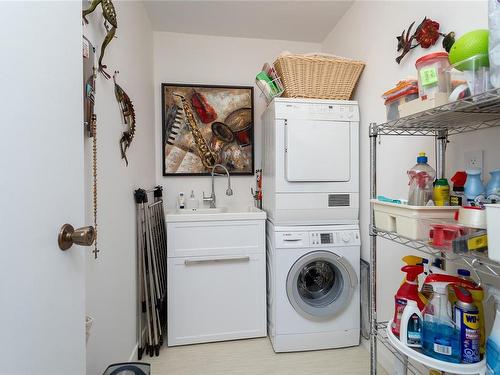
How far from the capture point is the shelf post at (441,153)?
4.32ft

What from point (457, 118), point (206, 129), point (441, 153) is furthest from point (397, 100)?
point (206, 129)

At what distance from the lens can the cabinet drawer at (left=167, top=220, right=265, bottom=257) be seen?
6.74 ft

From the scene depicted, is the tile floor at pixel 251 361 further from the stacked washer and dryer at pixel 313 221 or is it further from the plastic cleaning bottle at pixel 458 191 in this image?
the plastic cleaning bottle at pixel 458 191

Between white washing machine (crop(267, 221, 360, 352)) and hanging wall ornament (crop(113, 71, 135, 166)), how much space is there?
1.19 meters

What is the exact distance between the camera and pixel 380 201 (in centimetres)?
125

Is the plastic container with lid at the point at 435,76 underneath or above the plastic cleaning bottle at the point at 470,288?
above

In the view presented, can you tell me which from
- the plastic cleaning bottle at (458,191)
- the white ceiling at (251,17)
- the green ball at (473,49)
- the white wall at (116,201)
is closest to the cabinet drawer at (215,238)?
the white wall at (116,201)

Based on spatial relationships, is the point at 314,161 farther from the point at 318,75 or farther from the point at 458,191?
the point at 458,191

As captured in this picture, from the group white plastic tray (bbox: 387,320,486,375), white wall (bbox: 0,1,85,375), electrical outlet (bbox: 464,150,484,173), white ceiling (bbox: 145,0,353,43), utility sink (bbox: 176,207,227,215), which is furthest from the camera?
utility sink (bbox: 176,207,227,215)

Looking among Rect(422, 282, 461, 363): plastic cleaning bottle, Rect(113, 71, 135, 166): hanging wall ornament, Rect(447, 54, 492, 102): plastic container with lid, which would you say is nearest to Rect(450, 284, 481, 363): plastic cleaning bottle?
Rect(422, 282, 461, 363): plastic cleaning bottle

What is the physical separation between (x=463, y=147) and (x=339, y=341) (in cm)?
163

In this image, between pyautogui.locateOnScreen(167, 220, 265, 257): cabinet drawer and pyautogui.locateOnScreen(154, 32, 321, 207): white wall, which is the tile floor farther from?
pyautogui.locateOnScreen(154, 32, 321, 207): white wall

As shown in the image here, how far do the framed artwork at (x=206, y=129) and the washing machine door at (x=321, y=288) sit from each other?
117 cm

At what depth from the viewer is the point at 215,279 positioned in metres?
2.11
